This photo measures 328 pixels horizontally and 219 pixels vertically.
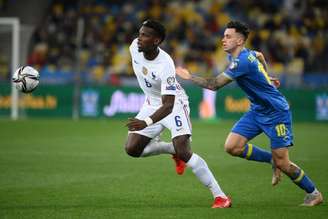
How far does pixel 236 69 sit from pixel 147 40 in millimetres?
1153

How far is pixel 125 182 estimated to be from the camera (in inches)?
449

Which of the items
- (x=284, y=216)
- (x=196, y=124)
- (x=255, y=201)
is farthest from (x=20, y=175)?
(x=196, y=124)

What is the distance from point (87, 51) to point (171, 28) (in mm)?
3487

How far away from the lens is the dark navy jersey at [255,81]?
29.2 ft

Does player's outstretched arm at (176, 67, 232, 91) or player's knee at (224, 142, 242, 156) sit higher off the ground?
player's outstretched arm at (176, 67, 232, 91)

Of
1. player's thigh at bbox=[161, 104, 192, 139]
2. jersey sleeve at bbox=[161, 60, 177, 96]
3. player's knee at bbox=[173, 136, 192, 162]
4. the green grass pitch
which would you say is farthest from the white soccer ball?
player's knee at bbox=[173, 136, 192, 162]

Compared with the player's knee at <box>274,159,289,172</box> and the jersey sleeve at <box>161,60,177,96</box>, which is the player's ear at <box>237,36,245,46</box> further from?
the player's knee at <box>274,159,289,172</box>

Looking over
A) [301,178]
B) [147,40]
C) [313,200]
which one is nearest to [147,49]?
[147,40]

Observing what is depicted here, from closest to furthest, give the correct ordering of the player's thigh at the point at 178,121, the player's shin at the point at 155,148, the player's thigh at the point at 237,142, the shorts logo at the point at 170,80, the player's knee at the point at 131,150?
the shorts logo at the point at 170,80 < the player's thigh at the point at 178,121 < the player's thigh at the point at 237,142 < the player's knee at the point at 131,150 < the player's shin at the point at 155,148

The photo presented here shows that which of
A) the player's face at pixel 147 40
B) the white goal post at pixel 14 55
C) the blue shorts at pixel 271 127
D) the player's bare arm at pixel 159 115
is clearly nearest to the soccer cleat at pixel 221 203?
the blue shorts at pixel 271 127

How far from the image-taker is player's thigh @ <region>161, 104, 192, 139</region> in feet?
30.3

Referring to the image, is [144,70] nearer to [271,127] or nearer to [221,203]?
[271,127]

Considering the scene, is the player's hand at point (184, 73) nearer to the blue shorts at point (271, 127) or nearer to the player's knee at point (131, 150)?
the blue shorts at point (271, 127)

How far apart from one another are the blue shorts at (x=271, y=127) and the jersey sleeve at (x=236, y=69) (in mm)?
755
